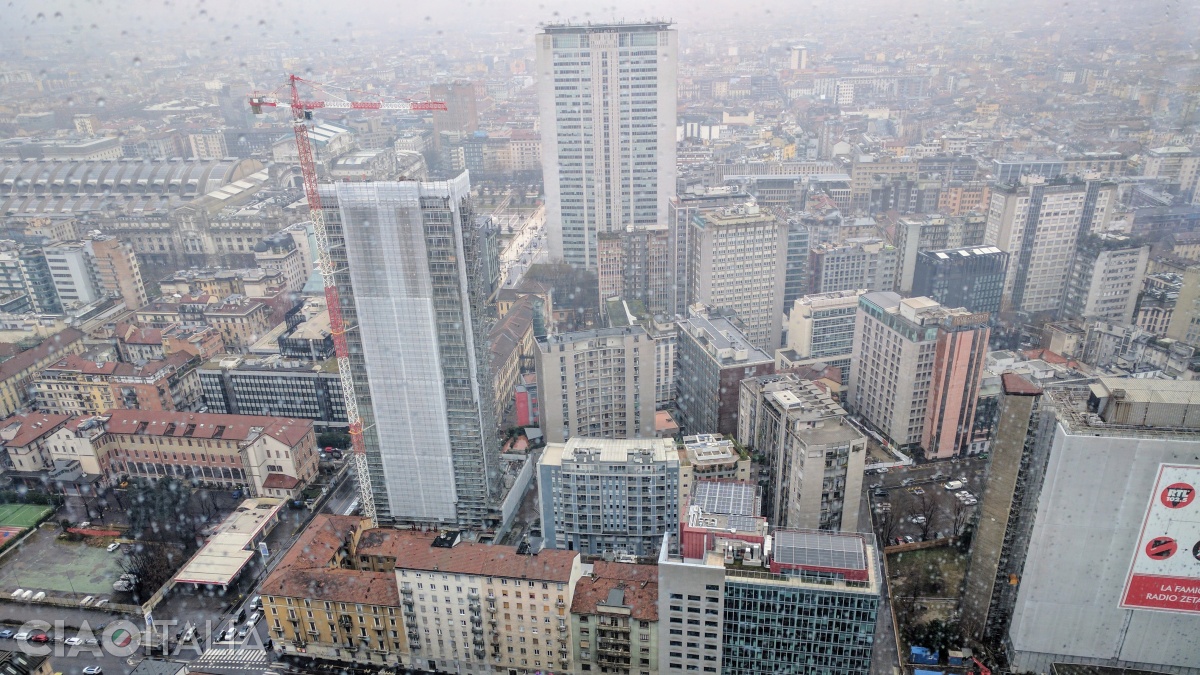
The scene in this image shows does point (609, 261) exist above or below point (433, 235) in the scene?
below

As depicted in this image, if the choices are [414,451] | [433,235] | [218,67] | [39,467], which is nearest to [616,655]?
[414,451]

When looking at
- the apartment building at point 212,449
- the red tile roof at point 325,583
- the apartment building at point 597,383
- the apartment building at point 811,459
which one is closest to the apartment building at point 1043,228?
the apartment building at point 811,459

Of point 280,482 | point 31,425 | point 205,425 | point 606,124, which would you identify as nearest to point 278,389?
point 205,425

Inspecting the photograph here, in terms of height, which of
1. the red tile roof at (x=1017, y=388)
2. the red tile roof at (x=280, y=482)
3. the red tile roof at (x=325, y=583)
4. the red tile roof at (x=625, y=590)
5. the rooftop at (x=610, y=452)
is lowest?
the red tile roof at (x=280, y=482)

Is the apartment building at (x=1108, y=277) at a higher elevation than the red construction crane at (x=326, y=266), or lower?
lower

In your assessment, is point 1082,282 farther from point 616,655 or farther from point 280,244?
point 280,244

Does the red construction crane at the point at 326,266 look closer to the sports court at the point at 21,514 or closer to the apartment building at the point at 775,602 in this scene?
the apartment building at the point at 775,602
